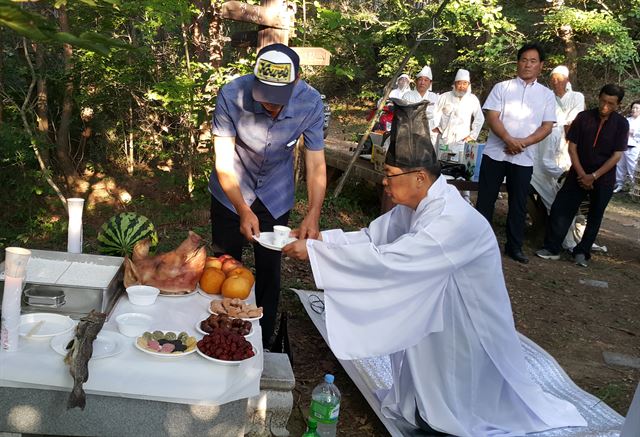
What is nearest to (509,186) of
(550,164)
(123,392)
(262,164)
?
(550,164)

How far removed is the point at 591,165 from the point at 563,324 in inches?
103

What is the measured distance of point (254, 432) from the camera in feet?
11.4

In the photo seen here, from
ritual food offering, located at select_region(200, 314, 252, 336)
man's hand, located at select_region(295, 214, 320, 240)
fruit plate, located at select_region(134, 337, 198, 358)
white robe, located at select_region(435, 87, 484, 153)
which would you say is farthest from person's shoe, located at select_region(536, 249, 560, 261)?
fruit plate, located at select_region(134, 337, 198, 358)

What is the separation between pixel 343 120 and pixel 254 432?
19.5 metres

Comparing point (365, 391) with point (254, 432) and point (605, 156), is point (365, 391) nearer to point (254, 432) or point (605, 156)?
point (254, 432)

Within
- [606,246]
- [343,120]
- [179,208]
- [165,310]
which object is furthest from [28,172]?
[343,120]

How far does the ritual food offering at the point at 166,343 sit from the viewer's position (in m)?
2.79

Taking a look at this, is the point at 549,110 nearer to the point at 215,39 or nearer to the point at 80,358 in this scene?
the point at 215,39

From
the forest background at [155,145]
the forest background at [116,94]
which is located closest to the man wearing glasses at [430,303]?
the forest background at [155,145]

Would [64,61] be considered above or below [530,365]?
above

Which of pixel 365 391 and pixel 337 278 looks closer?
pixel 337 278

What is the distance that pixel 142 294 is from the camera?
330cm

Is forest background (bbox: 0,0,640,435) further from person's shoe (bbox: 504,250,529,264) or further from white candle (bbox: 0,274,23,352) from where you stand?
white candle (bbox: 0,274,23,352)

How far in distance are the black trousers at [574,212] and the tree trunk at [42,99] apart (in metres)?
6.84
